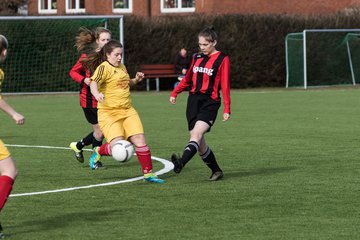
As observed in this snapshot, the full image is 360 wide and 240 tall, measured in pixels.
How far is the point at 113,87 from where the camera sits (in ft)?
37.9

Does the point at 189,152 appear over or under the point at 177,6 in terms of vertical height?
over

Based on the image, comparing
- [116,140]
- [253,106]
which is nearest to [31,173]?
[116,140]

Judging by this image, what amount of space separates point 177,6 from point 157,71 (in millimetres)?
11413

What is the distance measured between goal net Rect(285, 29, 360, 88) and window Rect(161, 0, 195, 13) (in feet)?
31.9

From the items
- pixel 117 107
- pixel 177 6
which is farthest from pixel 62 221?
pixel 177 6

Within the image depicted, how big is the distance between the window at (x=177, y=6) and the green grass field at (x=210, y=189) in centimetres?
2759

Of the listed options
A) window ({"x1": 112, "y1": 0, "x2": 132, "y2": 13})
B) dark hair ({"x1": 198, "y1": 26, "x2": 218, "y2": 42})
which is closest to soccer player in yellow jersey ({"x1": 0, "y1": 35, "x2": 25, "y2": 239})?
dark hair ({"x1": 198, "y1": 26, "x2": 218, "y2": 42})

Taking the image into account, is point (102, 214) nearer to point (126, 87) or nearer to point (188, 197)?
point (188, 197)

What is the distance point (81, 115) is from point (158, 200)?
1437 centimetres

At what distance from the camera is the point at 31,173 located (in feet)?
41.0

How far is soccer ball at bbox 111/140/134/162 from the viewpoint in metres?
11.0

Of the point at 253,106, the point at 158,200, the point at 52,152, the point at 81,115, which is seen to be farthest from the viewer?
the point at 253,106

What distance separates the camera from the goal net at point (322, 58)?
39.1 metres

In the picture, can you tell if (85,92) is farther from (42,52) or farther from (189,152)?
(42,52)
